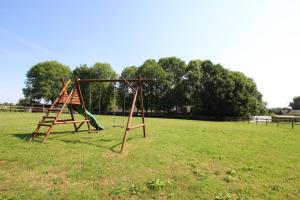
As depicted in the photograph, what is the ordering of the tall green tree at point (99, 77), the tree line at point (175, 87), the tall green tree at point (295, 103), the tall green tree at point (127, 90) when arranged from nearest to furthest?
the tree line at point (175, 87)
the tall green tree at point (127, 90)
the tall green tree at point (99, 77)
the tall green tree at point (295, 103)

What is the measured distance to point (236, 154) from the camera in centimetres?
1002

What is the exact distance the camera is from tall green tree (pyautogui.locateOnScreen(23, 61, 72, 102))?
71438mm

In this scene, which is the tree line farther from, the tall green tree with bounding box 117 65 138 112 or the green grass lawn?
the green grass lawn

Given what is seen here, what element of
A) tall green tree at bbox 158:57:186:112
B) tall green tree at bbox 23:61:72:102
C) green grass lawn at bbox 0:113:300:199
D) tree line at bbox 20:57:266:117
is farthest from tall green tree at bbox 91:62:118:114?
green grass lawn at bbox 0:113:300:199

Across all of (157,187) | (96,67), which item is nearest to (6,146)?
(157,187)

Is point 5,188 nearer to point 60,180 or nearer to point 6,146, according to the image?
point 60,180

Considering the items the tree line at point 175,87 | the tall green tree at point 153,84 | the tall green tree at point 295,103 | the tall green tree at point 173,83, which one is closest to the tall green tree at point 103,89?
the tree line at point 175,87

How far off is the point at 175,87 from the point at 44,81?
37.4 m

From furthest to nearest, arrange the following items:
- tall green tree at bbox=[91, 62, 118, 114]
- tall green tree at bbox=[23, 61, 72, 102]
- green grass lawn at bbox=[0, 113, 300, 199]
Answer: tall green tree at bbox=[91, 62, 118, 114], tall green tree at bbox=[23, 61, 72, 102], green grass lawn at bbox=[0, 113, 300, 199]

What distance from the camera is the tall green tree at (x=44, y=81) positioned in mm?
71438

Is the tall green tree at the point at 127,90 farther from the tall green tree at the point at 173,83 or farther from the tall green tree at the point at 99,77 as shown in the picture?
the tall green tree at the point at 173,83

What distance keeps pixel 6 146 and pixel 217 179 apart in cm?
805

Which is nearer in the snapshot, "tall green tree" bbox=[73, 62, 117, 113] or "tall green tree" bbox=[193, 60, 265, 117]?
"tall green tree" bbox=[193, 60, 265, 117]

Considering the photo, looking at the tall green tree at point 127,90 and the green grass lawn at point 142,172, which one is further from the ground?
the tall green tree at point 127,90
